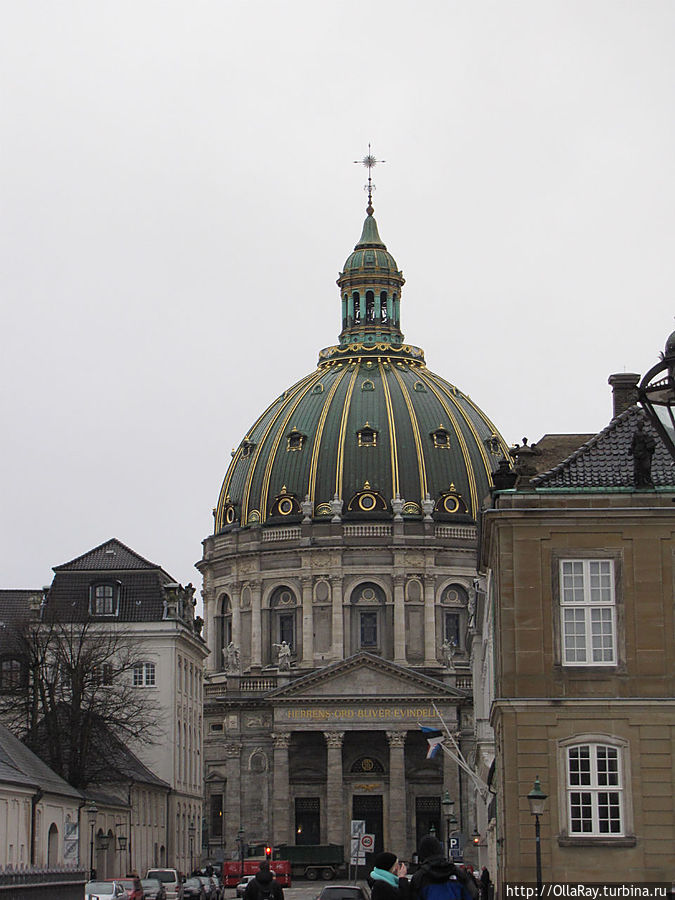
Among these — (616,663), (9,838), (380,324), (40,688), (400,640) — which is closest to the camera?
(616,663)

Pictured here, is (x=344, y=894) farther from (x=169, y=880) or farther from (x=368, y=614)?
(x=368, y=614)

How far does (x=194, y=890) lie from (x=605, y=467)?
26.5 metres

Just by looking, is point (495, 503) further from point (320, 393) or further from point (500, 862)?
point (320, 393)

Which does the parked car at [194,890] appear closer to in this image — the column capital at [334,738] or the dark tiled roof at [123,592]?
the dark tiled roof at [123,592]

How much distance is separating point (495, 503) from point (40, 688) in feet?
127

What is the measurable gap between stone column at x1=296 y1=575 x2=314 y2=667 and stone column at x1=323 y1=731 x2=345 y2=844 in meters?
10.6

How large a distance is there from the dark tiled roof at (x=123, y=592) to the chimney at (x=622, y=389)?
5067 cm

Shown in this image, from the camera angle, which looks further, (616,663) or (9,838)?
(9,838)

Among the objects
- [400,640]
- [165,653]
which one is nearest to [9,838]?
[165,653]

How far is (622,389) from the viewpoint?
42.3 m

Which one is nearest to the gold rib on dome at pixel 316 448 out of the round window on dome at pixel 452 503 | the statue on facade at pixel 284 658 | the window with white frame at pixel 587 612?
the round window on dome at pixel 452 503

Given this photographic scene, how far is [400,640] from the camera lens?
5148 inches

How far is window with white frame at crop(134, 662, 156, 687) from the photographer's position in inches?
3532

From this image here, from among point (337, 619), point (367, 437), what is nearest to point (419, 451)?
point (367, 437)
